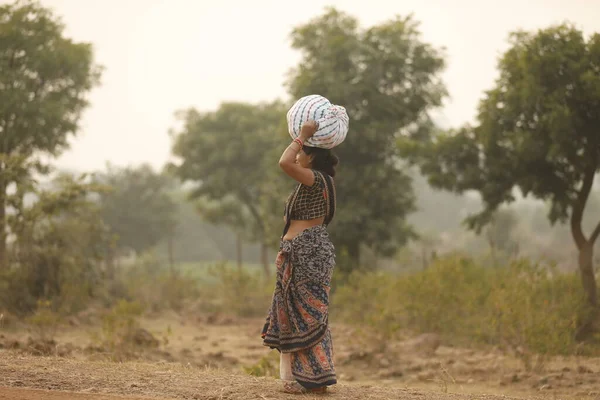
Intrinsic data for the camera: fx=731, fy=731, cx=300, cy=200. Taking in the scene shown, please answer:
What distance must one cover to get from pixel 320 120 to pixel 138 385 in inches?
94.7

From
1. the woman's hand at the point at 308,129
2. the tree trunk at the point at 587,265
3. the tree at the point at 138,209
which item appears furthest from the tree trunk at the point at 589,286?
the tree at the point at 138,209

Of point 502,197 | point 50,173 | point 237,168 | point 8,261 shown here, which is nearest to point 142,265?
point 237,168

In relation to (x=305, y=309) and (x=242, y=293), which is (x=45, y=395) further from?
(x=242, y=293)

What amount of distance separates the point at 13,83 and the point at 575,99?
11.4 meters

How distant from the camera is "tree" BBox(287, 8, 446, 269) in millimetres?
18844

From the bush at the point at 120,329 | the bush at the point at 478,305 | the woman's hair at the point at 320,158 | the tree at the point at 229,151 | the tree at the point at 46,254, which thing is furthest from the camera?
the tree at the point at 229,151

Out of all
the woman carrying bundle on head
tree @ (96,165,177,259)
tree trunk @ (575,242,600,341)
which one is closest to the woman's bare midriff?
the woman carrying bundle on head

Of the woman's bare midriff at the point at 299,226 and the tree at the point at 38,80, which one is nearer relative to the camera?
the woman's bare midriff at the point at 299,226

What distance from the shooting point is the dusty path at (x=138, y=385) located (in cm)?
511

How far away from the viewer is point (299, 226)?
5.34 m

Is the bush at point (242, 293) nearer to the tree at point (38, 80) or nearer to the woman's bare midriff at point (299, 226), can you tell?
the tree at point (38, 80)

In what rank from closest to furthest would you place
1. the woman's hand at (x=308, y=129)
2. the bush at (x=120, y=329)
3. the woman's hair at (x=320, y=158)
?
the woman's hand at (x=308, y=129) → the woman's hair at (x=320, y=158) → the bush at (x=120, y=329)

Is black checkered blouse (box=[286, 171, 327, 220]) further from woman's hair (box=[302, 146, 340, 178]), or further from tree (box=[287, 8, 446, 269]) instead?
tree (box=[287, 8, 446, 269])

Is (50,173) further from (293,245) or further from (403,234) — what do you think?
(293,245)
